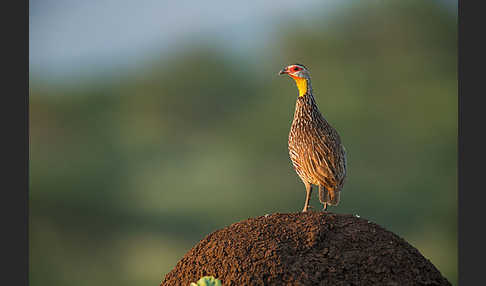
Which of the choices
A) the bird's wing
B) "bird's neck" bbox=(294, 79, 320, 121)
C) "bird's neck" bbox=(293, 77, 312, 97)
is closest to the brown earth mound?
the bird's wing

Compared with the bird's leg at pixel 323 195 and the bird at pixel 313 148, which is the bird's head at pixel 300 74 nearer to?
the bird at pixel 313 148

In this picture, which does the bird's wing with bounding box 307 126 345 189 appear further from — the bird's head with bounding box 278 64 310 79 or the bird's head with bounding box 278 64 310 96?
the bird's head with bounding box 278 64 310 79

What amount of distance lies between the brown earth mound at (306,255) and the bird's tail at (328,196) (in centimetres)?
73

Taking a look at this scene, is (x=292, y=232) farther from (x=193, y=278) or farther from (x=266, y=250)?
(x=193, y=278)

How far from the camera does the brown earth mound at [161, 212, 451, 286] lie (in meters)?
3.74

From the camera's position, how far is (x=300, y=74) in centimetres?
502

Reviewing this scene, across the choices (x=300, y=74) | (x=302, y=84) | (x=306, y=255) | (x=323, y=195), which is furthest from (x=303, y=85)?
(x=306, y=255)

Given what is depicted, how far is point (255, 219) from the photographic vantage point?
432 centimetres

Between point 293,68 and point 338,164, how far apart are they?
37.0 inches

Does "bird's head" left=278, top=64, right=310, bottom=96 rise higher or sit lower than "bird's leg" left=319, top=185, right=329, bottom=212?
higher

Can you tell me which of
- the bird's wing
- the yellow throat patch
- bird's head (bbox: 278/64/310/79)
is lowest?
the bird's wing

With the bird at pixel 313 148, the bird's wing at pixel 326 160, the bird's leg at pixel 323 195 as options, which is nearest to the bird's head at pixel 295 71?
the bird at pixel 313 148

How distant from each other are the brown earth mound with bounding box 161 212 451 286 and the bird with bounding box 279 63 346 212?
27.4 inches

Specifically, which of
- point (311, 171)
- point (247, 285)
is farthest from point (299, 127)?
point (247, 285)
